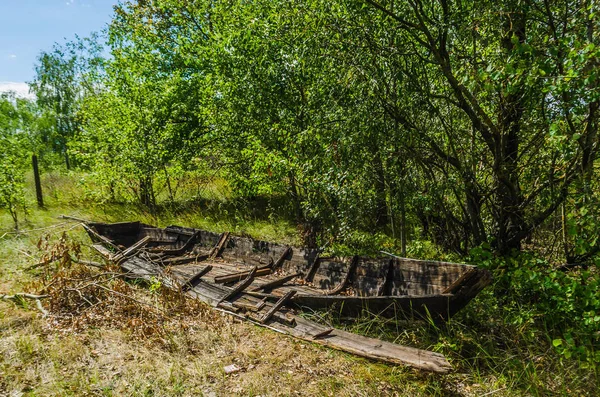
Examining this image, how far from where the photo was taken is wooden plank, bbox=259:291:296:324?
15.1 ft

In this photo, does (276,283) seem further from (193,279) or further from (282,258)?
(193,279)

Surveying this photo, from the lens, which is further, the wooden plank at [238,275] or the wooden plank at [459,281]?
the wooden plank at [238,275]

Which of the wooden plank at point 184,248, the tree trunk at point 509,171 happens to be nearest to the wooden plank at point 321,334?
the tree trunk at point 509,171

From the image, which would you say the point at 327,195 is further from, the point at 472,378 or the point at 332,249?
the point at 472,378

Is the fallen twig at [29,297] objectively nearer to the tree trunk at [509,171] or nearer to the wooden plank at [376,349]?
the wooden plank at [376,349]

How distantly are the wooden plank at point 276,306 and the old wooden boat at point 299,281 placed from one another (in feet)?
0.04

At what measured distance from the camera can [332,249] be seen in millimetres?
5918

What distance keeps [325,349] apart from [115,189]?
11.4 meters

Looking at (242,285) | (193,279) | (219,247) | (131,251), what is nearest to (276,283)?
(242,285)


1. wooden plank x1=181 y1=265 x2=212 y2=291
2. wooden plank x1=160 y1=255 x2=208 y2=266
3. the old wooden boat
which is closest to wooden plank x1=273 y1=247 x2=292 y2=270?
the old wooden boat

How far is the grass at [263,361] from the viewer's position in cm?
340

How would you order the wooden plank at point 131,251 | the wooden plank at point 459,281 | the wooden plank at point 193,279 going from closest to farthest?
the wooden plank at point 459,281, the wooden plank at point 193,279, the wooden plank at point 131,251

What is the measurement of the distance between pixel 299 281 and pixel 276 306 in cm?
106

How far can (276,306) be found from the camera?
15.7 ft
